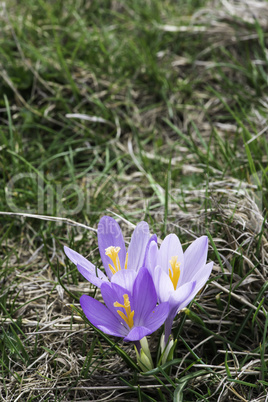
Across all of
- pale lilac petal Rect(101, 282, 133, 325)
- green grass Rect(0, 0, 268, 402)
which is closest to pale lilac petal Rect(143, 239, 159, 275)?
pale lilac petal Rect(101, 282, 133, 325)

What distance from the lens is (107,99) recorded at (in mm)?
2805

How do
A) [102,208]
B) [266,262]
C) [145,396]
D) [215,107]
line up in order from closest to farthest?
[145,396], [266,262], [102,208], [215,107]

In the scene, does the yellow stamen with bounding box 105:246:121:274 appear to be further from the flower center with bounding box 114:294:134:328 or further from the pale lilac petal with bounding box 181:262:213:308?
the pale lilac petal with bounding box 181:262:213:308

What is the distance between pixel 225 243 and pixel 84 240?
62cm

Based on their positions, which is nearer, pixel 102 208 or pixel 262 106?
pixel 102 208

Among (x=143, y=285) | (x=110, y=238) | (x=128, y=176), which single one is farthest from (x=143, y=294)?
(x=128, y=176)

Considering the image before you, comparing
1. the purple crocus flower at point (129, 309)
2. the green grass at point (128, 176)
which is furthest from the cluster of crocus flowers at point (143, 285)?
the green grass at point (128, 176)

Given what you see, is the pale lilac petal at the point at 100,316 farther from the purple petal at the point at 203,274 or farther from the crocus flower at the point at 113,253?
the purple petal at the point at 203,274

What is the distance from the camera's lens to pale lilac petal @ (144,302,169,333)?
3.95 ft

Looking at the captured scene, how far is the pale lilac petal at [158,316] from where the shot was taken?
3.95 feet

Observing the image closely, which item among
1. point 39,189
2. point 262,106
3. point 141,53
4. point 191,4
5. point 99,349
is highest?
point 191,4

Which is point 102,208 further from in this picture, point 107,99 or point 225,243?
point 107,99

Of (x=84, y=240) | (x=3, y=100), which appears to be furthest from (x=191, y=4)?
(x=84, y=240)

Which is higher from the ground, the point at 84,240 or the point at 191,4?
the point at 191,4
